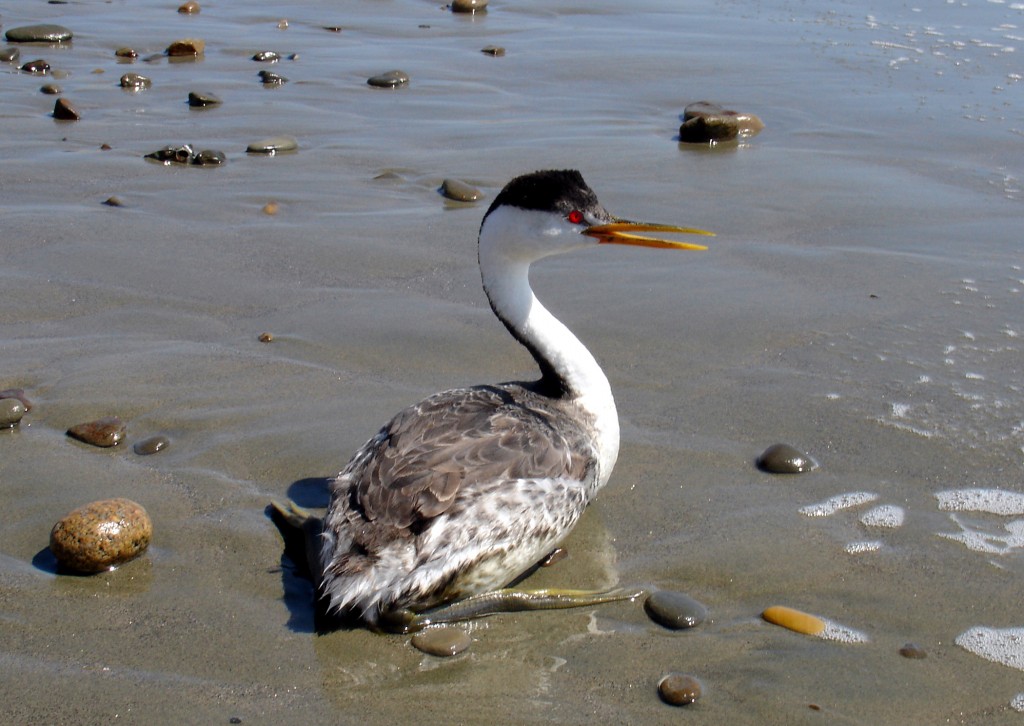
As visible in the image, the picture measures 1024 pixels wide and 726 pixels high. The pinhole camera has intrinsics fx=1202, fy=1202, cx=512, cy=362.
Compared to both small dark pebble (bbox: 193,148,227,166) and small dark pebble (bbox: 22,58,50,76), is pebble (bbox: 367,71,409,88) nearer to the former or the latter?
small dark pebble (bbox: 193,148,227,166)

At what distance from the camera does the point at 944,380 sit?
539 centimetres

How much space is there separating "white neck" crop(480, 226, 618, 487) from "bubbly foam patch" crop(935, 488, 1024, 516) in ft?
4.07

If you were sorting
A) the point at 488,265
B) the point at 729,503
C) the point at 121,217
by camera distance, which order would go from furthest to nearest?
the point at 121,217 → the point at 488,265 → the point at 729,503

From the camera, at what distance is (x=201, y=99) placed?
32.3ft

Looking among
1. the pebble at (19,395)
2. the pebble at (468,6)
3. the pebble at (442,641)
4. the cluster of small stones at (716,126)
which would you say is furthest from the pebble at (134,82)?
the pebble at (442,641)

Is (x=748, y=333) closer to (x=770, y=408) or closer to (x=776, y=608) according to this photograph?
(x=770, y=408)

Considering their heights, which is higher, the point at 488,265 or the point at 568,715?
the point at 488,265

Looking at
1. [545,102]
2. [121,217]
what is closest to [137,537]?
[121,217]

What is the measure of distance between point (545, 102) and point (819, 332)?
4774mm

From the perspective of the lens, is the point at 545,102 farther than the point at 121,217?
Yes

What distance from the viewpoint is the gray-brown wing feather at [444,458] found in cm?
385

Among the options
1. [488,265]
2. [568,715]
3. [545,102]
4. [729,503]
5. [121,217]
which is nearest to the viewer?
[568,715]

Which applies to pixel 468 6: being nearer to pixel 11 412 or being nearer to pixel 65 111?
pixel 65 111

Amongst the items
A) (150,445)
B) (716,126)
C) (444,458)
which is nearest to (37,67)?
(716,126)
